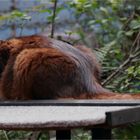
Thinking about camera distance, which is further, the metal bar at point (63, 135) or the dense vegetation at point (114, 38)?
the dense vegetation at point (114, 38)

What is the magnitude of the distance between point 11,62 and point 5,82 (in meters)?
0.13

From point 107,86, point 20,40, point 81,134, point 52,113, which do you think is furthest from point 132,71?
point 52,113

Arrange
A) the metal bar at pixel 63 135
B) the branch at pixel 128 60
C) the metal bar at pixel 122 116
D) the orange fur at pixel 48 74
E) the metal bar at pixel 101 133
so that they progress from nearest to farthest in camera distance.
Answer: the metal bar at pixel 122 116, the metal bar at pixel 101 133, the metal bar at pixel 63 135, the orange fur at pixel 48 74, the branch at pixel 128 60

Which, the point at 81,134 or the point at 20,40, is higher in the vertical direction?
the point at 20,40

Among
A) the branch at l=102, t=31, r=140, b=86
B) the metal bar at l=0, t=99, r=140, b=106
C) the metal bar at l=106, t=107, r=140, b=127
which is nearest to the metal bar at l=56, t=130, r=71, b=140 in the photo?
the metal bar at l=0, t=99, r=140, b=106

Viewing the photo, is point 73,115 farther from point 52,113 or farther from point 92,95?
point 92,95

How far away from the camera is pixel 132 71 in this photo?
11.6 feet

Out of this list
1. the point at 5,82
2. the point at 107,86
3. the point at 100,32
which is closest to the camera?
the point at 5,82

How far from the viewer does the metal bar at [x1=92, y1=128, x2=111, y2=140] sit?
6.77ft

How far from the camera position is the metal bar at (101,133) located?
2.06 meters

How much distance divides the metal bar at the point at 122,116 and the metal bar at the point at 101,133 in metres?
0.08

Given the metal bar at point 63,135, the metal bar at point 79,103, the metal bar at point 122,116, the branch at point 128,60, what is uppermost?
the metal bar at point 122,116

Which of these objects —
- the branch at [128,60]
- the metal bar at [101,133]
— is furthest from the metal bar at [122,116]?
the branch at [128,60]

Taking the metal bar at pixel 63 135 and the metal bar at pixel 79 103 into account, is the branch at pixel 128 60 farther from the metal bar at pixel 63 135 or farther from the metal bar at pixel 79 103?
the metal bar at pixel 63 135
